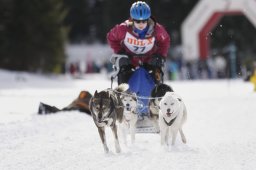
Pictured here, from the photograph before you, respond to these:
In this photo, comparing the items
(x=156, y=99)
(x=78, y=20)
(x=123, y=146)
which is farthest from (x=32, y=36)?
(x=78, y=20)

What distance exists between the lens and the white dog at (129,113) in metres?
8.03

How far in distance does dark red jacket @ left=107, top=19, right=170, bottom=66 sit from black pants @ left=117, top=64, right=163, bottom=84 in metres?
0.21

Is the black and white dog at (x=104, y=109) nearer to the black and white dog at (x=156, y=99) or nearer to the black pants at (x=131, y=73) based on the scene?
the black and white dog at (x=156, y=99)

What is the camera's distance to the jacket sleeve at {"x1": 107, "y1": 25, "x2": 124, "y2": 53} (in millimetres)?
8867

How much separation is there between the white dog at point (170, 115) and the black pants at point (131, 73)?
1.11 m

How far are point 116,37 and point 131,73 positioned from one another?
548mm

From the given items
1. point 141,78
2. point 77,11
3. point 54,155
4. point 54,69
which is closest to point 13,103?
point 141,78

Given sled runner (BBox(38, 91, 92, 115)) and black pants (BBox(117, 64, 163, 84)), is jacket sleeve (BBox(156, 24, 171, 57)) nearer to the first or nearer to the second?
black pants (BBox(117, 64, 163, 84))

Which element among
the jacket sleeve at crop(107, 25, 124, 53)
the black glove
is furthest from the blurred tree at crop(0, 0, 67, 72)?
the black glove

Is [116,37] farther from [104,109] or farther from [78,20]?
[78,20]

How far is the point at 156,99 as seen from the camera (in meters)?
8.24

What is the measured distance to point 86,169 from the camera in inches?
239

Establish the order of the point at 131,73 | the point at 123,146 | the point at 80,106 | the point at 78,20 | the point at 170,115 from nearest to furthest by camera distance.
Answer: the point at 170,115 < the point at 123,146 < the point at 131,73 < the point at 80,106 < the point at 78,20

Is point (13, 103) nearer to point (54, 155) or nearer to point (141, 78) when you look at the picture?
point (141, 78)
